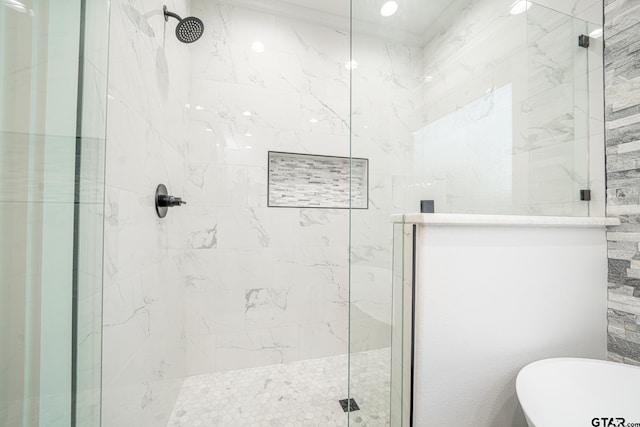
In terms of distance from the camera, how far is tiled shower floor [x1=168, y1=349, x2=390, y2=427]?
43.1 inches

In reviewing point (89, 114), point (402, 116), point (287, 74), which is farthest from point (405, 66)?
point (287, 74)

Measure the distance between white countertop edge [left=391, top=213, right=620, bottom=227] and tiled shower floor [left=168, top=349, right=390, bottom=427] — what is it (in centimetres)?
56

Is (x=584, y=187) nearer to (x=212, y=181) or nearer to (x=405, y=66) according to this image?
(x=405, y=66)

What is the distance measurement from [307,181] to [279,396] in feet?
5.47

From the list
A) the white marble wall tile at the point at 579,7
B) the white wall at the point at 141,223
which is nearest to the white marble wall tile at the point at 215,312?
the white wall at the point at 141,223

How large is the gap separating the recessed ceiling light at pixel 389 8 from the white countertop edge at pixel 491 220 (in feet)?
2.63

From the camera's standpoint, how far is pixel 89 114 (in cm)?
50

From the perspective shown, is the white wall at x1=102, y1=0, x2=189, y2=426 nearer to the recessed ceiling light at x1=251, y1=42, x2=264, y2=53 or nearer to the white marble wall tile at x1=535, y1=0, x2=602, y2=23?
the recessed ceiling light at x1=251, y1=42, x2=264, y2=53

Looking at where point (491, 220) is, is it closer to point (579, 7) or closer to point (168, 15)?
point (579, 7)

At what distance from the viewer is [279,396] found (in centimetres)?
175

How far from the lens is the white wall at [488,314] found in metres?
0.89

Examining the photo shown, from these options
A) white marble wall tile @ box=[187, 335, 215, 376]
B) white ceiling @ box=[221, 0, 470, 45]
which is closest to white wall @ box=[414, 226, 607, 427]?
white ceiling @ box=[221, 0, 470, 45]

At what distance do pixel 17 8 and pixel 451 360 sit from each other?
51.2 inches

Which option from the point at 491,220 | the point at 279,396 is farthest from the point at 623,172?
the point at 279,396
